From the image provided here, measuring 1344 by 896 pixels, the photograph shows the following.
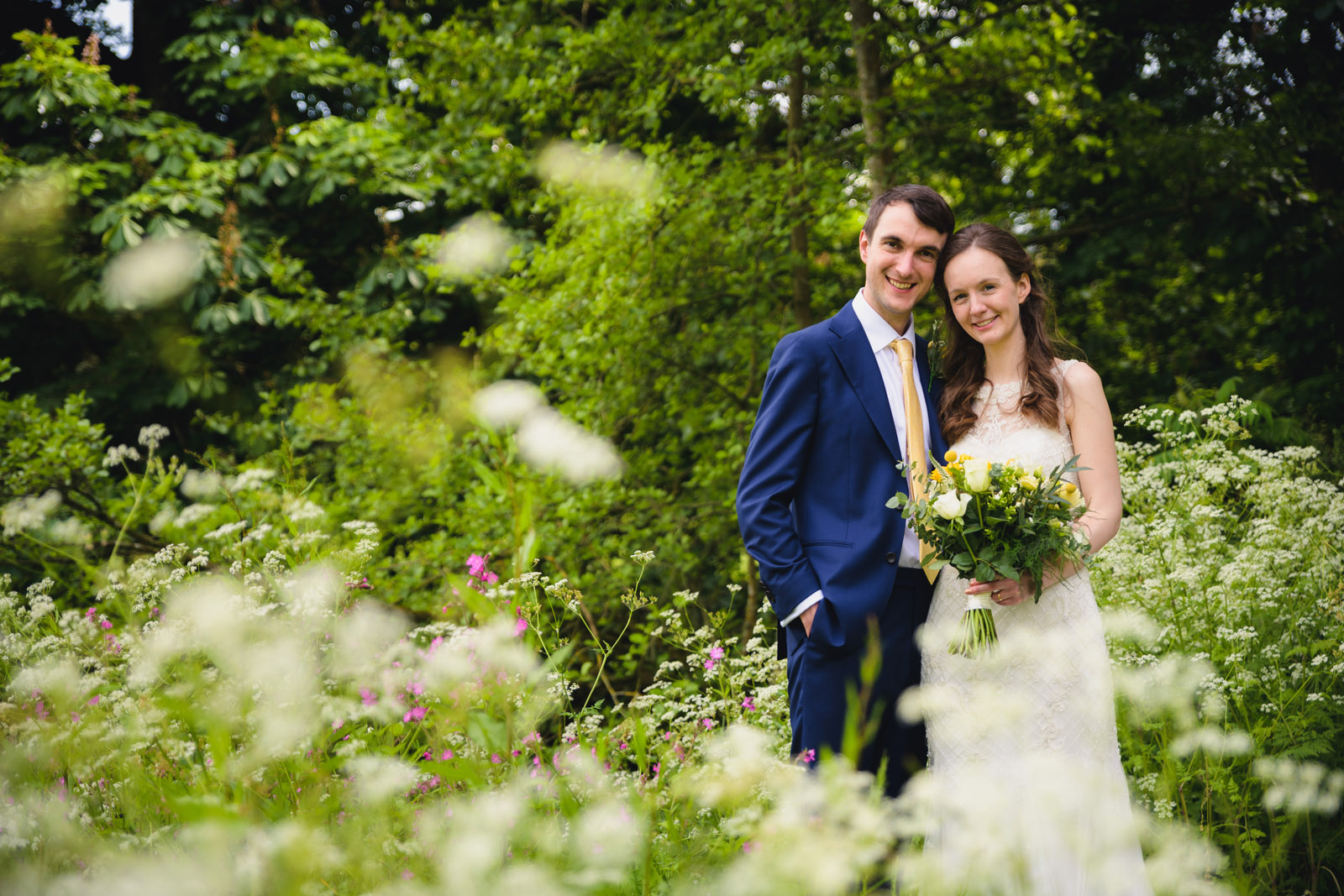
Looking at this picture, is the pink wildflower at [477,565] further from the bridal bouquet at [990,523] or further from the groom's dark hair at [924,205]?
the groom's dark hair at [924,205]

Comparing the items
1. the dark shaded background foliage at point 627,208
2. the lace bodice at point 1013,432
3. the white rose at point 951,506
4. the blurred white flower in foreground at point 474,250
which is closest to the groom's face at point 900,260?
the lace bodice at point 1013,432

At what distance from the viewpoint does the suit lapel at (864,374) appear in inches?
98.9

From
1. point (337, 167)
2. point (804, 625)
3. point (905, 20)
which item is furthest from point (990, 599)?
point (337, 167)

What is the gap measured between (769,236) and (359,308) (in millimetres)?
3136

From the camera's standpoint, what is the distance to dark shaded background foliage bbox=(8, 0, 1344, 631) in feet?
16.4

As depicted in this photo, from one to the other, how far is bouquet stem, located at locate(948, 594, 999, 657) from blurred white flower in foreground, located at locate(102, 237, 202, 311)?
6.11m

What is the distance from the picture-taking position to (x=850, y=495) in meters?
2.47

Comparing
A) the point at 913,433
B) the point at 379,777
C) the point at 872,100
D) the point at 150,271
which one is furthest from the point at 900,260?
the point at 150,271

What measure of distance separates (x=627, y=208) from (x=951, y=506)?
3223 millimetres

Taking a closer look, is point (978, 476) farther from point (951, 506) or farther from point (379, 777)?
point (379, 777)

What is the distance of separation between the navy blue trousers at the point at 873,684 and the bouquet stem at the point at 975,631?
0.16 m

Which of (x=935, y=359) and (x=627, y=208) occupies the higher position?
(x=627, y=208)

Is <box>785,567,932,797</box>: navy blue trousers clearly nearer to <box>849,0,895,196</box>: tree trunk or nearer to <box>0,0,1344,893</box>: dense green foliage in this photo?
<box>0,0,1344,893</box>: dense green foliage

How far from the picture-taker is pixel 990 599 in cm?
232
